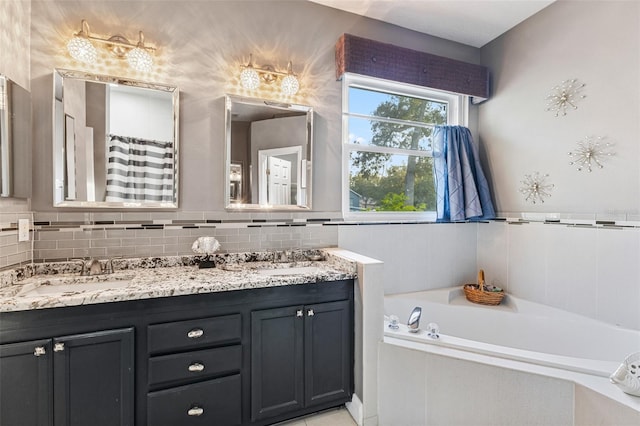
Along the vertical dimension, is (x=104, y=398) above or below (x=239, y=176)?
below

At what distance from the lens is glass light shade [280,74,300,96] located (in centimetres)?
215

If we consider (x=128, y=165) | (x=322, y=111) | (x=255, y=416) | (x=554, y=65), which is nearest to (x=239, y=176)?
(x=128, y=165)

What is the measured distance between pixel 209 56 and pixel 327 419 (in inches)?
97.0

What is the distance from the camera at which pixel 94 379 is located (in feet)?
4.21

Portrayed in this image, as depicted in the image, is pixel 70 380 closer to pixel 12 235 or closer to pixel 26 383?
pixel 26 383

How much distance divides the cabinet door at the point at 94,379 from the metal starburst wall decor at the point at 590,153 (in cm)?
295

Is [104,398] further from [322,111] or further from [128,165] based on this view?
[322,111]

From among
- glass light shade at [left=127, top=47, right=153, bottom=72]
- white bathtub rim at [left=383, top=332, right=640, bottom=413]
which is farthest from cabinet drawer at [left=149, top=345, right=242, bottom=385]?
glass light shade at [left=127, top=47, right=153, bottom=72]

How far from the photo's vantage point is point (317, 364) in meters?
1.68

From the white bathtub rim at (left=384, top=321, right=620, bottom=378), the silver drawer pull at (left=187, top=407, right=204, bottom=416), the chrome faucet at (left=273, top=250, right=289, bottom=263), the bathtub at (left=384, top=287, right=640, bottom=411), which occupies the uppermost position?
the chrome faucet at (left=273, top=250, right=289, bottom=263)

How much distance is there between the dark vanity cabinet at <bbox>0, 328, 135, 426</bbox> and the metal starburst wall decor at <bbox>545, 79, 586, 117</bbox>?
3106 millimetres

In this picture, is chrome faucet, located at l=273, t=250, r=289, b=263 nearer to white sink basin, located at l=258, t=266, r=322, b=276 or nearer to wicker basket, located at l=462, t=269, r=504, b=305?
white sink basin, located at l=258, t=266, r=322, b=276

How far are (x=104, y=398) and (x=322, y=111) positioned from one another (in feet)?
7.08

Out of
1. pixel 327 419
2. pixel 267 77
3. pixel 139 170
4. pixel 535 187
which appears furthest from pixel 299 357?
pixel 535 187
